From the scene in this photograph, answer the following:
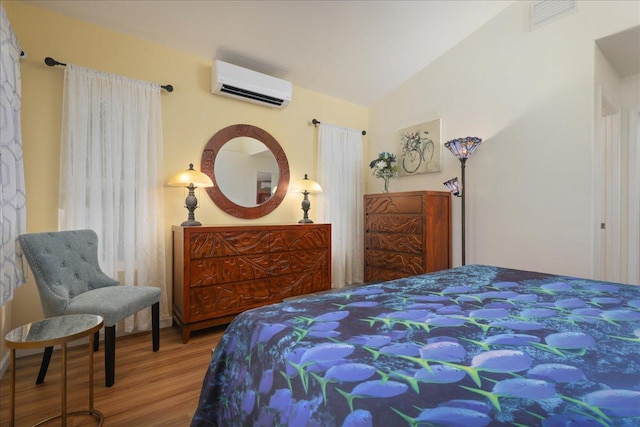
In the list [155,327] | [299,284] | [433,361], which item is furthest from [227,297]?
[433,361]

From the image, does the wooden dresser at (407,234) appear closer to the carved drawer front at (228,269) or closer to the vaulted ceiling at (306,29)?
the carved drawer front at (228,269)

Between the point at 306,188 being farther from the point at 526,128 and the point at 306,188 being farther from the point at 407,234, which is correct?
the point at 526,128

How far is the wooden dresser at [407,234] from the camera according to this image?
3225mm

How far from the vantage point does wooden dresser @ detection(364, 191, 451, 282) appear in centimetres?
322

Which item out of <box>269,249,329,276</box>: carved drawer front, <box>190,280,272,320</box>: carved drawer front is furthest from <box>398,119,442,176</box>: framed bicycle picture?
<box>190,280,272,320</box>: carved drawer front

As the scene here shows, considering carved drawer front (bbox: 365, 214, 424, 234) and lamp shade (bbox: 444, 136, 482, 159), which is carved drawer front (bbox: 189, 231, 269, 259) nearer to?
carved drawer front (bbox: 365, 214, 424, 234)

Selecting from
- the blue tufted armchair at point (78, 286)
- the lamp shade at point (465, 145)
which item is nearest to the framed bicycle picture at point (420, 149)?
the lamp shade at point (465, 145)

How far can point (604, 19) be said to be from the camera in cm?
253

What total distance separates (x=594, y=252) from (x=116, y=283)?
378cm

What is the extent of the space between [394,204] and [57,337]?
9.76 ft

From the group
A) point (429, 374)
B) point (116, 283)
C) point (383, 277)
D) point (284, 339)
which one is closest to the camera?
point (429, 374)

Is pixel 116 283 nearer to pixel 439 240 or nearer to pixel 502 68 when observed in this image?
pixel 439 240

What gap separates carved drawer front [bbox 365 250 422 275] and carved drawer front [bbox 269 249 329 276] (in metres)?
0.65

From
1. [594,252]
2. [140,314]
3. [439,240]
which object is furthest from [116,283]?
[594,252]
